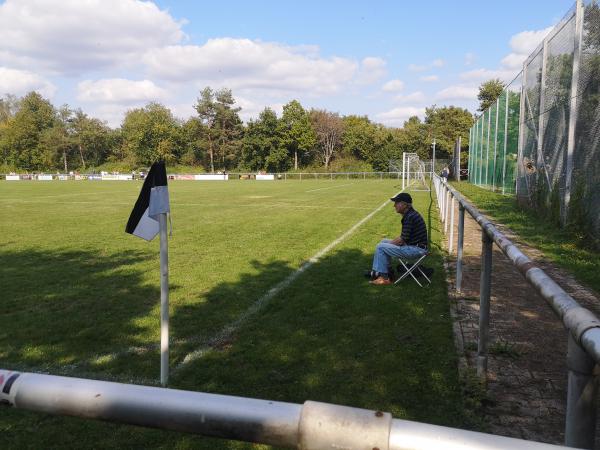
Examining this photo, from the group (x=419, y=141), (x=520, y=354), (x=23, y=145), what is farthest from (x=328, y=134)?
(x=520, y=354)

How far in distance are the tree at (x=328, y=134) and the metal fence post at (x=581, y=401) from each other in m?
77.6

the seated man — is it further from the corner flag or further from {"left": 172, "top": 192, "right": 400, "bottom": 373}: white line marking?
the corner flag

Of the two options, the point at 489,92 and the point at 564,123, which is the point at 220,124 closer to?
the point at 489,92

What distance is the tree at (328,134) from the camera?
79.4 metres

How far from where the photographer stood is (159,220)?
14.0 feet

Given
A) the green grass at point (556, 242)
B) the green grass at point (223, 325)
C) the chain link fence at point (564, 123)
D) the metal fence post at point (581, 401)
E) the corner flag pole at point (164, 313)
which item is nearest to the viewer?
→ the metal fence post at point (581, 401)

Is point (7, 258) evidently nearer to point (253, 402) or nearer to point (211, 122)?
point (253, 402)

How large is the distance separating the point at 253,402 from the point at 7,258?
388 inches

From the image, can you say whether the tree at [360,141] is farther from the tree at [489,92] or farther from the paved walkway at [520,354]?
the paved walkway at [520,354]

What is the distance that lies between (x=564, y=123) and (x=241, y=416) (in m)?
12.1

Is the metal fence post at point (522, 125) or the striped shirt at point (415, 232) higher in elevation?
the metal fence post at point (522, 125)

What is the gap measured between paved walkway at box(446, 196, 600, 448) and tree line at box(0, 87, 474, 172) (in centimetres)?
6360

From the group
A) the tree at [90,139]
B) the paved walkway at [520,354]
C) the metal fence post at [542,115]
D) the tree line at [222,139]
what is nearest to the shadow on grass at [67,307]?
the paved walkway at [520,354]

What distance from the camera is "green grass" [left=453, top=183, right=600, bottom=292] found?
750 centimetres
